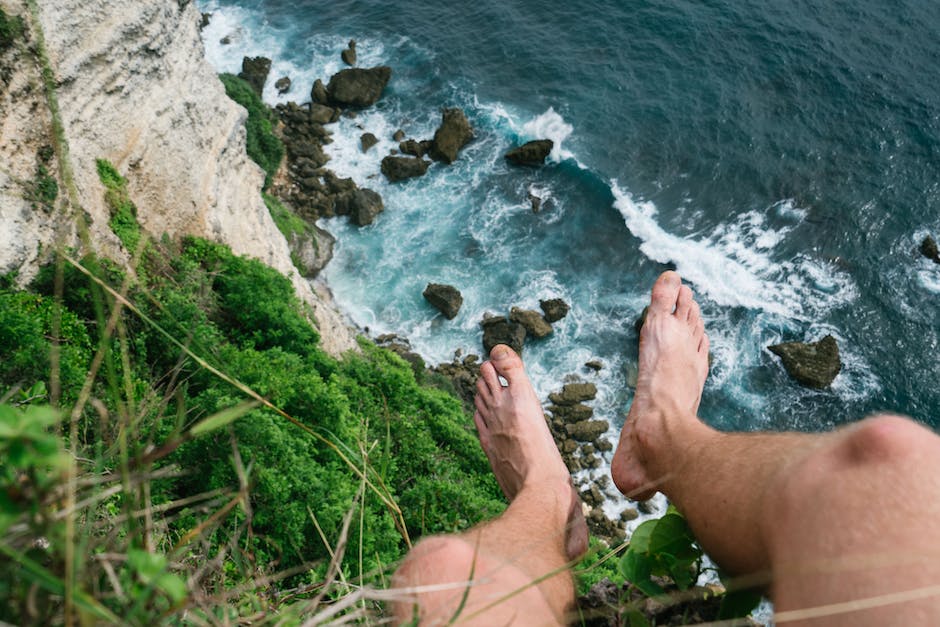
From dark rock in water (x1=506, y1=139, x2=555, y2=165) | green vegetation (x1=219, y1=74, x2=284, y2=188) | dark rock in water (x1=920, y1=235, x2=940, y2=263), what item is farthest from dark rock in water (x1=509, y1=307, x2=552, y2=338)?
dark rock in water (x1=920, y1=235, x2=940, y2=263)

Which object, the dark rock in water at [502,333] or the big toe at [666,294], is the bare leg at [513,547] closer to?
the big toe at [666,294]

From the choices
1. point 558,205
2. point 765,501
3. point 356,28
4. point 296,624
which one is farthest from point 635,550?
point 356,28

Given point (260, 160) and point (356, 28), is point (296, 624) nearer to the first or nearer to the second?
point (260, 160)

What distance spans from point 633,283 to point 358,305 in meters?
7.29

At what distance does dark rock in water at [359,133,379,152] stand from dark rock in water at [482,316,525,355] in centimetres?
776

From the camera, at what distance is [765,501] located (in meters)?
1.99

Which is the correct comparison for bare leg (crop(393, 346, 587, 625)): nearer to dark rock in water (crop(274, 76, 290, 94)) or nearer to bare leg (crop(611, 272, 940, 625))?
bare leg (crop(611, 272, 940, 625))

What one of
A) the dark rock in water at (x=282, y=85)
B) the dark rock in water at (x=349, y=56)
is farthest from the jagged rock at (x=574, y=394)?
the dark rock in water at (x=349, y=56)

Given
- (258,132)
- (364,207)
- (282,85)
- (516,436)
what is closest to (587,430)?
(364,207)

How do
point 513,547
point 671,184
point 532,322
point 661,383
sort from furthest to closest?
point 671,184 < point 532,322 < point 661,383 < point 513,547

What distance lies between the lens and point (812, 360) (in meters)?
15.9

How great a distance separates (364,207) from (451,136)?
4.01m

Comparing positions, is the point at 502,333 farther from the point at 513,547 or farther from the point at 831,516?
the point at 831,516

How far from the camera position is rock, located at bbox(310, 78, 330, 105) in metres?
23.0
